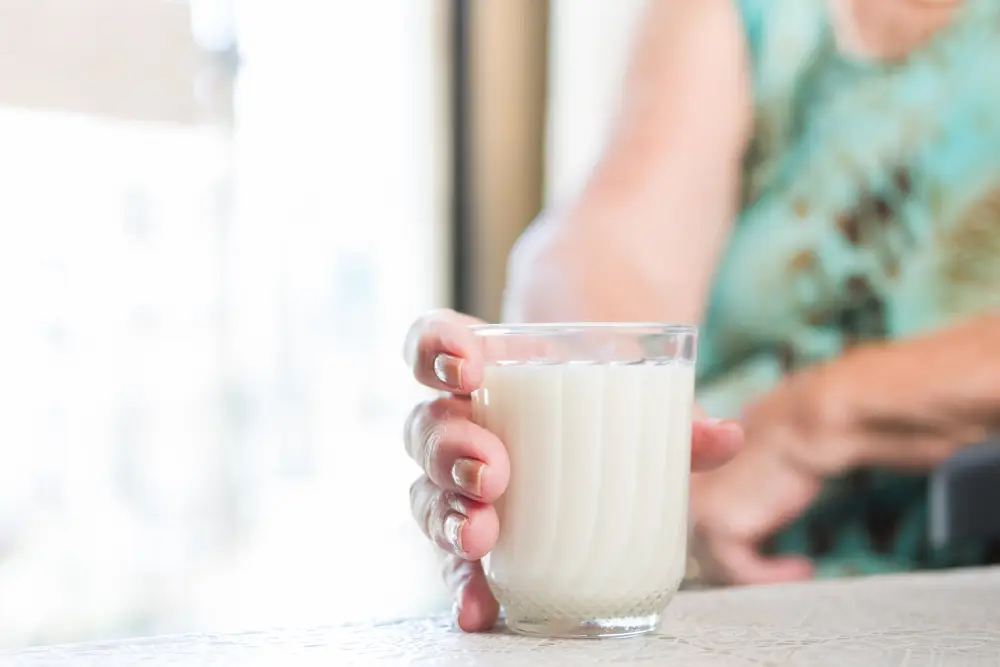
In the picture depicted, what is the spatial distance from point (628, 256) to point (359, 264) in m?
1.06

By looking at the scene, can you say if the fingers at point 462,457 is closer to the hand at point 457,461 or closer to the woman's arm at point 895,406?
the hand at point 457,461

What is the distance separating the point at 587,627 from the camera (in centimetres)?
54

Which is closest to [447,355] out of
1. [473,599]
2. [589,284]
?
[473,599]

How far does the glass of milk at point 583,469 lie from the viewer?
53 cm

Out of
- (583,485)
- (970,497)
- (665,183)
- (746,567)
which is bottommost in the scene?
(746,567)

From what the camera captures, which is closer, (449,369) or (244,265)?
(449,369)

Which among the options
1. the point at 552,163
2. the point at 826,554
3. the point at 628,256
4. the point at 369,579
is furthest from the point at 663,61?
the point at 369,579

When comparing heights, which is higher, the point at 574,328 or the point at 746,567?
the point at 574,328

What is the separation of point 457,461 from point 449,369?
49 mm

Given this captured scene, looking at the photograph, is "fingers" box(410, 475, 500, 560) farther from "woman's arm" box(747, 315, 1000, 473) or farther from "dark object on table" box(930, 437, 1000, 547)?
"woman's arm" box(747, 315, 1000, 473)

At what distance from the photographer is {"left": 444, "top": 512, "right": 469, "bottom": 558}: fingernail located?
542mm

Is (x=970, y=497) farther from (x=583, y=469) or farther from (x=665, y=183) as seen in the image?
(x=665, y=183)

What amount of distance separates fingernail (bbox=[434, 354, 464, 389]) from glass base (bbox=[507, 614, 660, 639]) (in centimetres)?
13

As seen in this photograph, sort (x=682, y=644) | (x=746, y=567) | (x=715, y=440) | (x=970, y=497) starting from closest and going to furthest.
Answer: (x=682, y=644)
(x=715, y=440)
(x=970, y=497)
(x=746, y=567)
